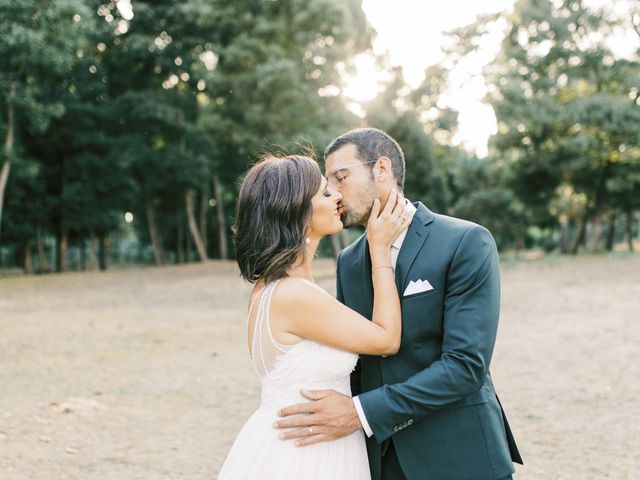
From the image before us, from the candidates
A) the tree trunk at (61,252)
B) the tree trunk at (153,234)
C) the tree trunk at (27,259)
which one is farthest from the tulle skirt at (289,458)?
the tree trunk at (27,259)

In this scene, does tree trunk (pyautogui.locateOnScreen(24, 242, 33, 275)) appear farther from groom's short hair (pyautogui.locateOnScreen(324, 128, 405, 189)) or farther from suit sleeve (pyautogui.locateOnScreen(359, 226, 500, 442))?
suit sleeve (pyautogui.locateOnScreen(359, 226, 500, 442))

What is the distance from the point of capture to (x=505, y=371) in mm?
→ 9305

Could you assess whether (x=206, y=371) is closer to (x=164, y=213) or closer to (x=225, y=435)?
(x=225, y=435)

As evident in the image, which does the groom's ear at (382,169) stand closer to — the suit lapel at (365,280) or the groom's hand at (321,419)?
the suit lapel at (365,280)

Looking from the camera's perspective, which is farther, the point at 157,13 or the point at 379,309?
the point at 157,13

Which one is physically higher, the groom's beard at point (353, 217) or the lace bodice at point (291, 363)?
the groom's beard at point (353, 217)

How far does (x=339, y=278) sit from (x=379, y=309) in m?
0.53

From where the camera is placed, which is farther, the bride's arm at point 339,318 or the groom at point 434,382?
the bride's arm at point 339,318

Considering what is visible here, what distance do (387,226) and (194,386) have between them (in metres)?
6.63

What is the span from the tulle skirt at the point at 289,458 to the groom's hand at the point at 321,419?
59 mm

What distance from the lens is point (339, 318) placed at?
8.96ft

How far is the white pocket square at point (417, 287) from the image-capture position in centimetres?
272

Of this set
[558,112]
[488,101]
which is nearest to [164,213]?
[488,101]

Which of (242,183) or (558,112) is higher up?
(558,112)
